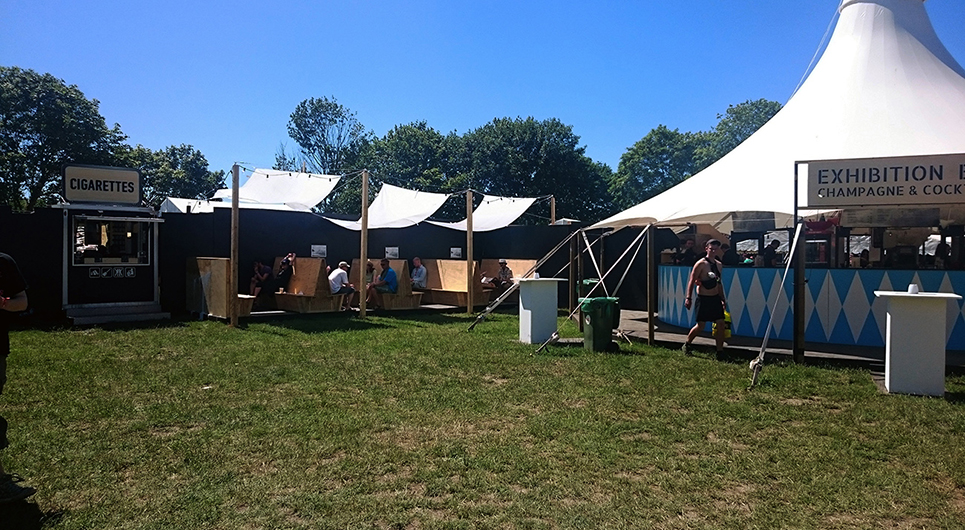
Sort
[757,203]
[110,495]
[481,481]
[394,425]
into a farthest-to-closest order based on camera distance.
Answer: [757,203] < [394,425] < [481,481] < [110,495]

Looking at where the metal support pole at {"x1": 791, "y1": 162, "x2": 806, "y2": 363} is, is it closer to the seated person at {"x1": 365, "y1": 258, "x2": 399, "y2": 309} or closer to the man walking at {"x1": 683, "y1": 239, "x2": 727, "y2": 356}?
the man walking at {"x1": 683, "y1": 239, "x2": 727, "y2": 356}

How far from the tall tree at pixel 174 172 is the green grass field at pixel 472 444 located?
35409mm

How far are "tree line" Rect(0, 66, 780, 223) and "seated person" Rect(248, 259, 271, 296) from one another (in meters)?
5.88

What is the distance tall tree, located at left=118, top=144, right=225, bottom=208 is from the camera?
43.4m

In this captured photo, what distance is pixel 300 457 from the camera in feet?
15.1

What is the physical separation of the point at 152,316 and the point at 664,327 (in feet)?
33.5

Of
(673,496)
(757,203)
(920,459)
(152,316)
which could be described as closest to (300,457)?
(673,496)

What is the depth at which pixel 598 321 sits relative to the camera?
919 centimetres

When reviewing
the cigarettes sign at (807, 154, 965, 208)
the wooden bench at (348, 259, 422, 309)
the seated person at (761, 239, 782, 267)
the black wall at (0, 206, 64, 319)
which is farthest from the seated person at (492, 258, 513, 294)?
the black wall at (0, 206, 64, 319)

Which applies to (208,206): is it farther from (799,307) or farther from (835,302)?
(835,302)

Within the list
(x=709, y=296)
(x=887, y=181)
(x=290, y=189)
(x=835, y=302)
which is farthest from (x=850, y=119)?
(x=290, y=189)

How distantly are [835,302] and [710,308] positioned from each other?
222 centimetres

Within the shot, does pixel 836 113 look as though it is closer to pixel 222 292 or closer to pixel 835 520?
pixel 835 520

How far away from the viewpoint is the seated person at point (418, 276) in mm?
16797
